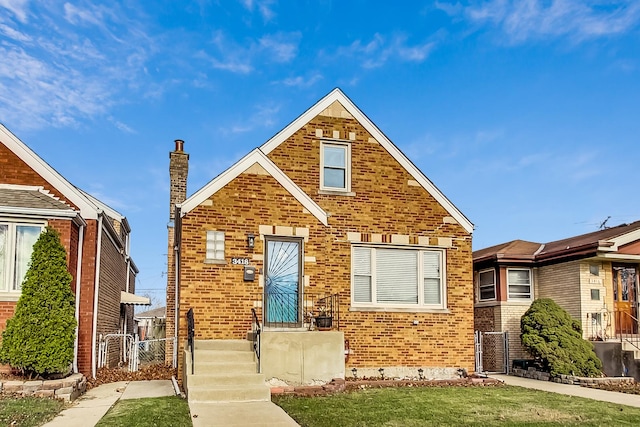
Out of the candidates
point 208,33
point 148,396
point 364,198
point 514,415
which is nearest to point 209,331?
point 148,396

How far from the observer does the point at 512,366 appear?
59.9 ft

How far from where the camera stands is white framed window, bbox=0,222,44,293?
495 inches

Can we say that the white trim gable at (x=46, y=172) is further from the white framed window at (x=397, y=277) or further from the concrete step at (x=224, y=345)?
the white framed window at (x=397, y=277)

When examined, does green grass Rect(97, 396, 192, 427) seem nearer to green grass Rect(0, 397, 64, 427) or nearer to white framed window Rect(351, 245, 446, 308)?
green grass Rect(0, 397, 64, 427)

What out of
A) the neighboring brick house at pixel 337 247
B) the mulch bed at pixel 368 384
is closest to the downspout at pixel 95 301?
the neighboring brick house at pixel 337 247

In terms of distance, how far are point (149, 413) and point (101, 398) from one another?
243cm

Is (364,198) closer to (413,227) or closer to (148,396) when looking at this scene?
(413,227)

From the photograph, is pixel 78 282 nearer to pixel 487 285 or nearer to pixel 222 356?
pixel 222 356

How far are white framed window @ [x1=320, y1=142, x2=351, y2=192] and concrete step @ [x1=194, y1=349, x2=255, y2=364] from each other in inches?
196

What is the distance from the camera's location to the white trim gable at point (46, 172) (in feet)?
46.1

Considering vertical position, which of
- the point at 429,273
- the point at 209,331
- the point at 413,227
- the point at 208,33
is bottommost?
the point at 209,331

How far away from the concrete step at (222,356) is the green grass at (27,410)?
2.69m

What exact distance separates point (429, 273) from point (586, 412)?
18.7 feet

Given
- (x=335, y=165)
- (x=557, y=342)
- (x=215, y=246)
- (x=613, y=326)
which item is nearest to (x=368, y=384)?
(x=215, y=246)
